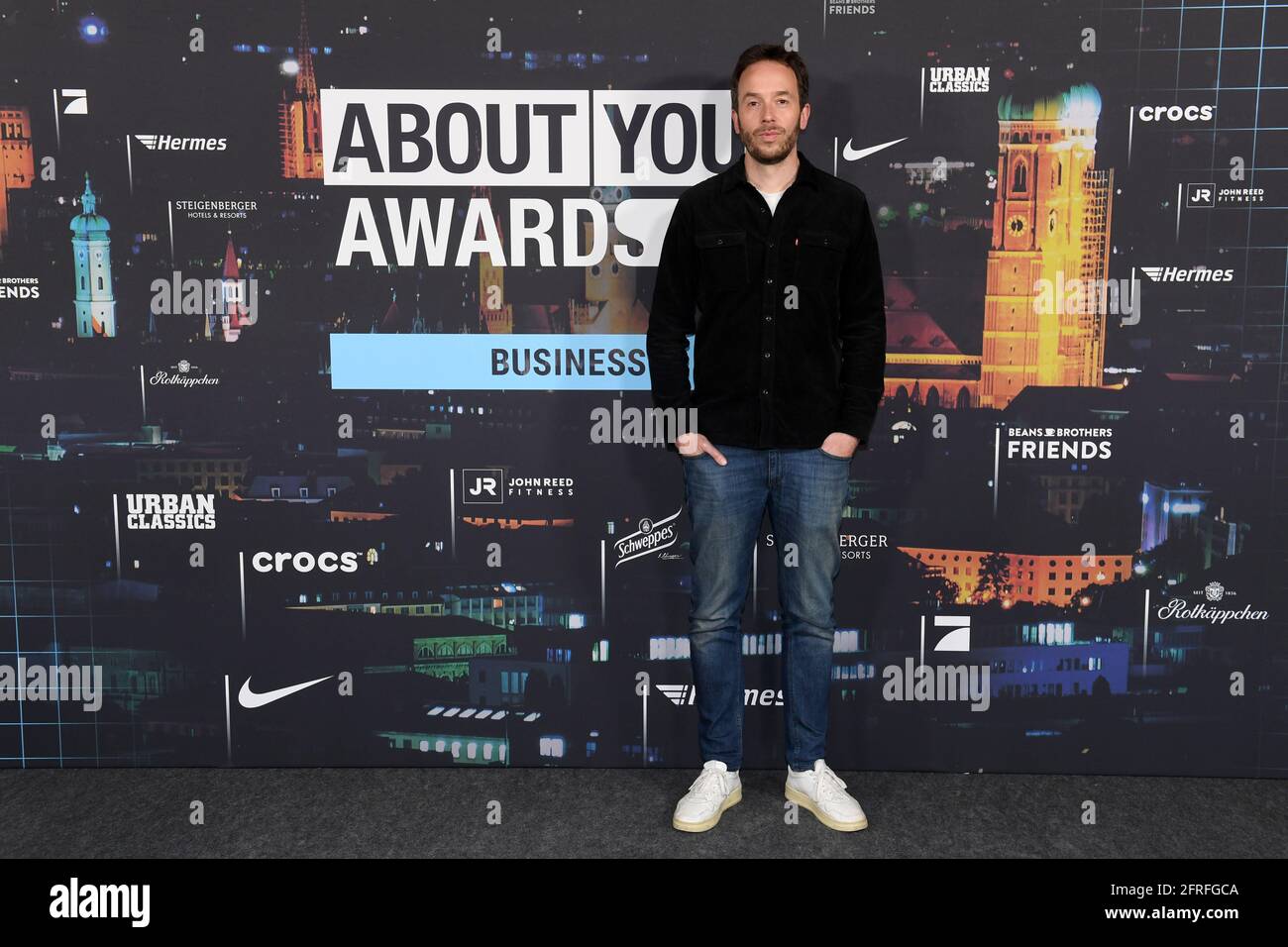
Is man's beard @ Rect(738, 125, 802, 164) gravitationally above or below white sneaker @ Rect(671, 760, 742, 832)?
above

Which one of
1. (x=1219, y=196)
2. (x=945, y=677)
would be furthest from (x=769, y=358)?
(x=1219, y=196)

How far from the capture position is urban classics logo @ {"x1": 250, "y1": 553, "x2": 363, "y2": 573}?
110 inches

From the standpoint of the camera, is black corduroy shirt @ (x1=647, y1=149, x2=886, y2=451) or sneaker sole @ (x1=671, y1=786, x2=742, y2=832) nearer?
black corduroy shirt @ (x1=647, y1=149, x2=886, y2=451)

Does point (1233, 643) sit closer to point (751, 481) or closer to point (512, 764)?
point (751, 481)

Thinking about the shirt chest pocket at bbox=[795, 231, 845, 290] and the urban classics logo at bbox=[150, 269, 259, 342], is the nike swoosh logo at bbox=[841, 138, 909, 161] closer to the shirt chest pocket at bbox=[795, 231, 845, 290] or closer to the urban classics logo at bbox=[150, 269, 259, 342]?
the shirt chest pocket at bbox=[795, 231, 845, 290]

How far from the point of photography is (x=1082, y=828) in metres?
2.50

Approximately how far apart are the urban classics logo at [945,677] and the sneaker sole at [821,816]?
0.42 meters

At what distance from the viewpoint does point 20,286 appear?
271cm

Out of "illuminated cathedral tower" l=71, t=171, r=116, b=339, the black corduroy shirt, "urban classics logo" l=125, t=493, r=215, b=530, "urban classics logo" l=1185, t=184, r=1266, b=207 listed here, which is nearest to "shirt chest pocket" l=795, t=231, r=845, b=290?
the black corduroy shirt

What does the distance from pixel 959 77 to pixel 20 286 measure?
2.57 m

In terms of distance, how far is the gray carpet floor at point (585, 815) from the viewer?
7.88 feet

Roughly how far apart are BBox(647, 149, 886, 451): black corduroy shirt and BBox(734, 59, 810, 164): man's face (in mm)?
100
